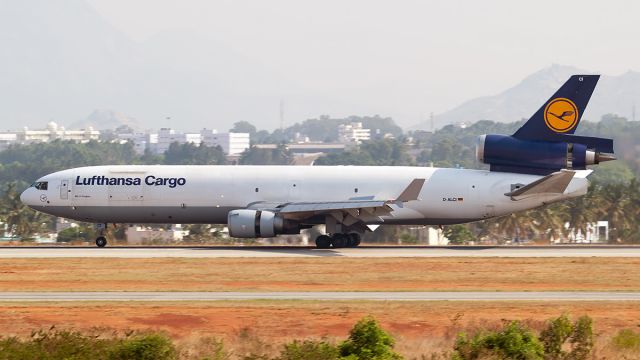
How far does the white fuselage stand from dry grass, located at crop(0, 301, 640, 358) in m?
24.2

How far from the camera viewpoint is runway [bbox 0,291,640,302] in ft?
122

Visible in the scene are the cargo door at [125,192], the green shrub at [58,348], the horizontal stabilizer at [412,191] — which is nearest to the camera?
the green shrub at [58,348]

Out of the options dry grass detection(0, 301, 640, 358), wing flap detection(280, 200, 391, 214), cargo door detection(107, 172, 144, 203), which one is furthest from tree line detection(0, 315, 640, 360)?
cargo door detection(107, 172, 144, 203)

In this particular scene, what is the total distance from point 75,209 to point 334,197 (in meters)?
15.3

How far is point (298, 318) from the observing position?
109 feet

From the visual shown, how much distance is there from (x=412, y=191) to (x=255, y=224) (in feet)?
28.5

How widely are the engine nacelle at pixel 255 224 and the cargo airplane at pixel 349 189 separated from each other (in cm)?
5

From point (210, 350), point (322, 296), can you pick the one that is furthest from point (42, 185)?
point (210, 350)

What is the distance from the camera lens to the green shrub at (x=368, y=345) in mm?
25000

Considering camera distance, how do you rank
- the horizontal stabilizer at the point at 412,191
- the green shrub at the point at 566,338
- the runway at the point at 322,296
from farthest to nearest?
the horizontal stabilizer at the point at 412,191 → the runway at the point at 322,296 → the green shrub at the point at 566,338

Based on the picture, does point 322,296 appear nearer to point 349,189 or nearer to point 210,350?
point 210,350

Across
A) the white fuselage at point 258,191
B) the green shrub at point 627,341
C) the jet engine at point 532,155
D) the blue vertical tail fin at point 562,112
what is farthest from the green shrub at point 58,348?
the blue vertical tail fin at point 562,112

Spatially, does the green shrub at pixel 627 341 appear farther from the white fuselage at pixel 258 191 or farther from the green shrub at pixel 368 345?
the white fuselage at pixel 258 191

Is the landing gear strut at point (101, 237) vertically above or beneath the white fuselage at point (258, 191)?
beneath
